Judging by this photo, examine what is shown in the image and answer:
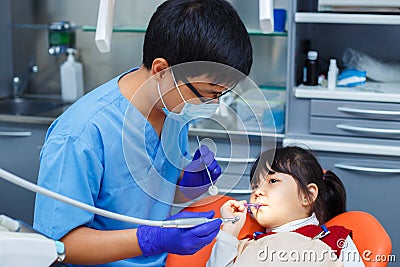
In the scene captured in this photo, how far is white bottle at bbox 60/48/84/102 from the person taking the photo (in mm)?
3174

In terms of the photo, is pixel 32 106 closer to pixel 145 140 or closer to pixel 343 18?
pixel 343 18

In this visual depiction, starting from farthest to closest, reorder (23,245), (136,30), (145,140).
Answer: (136,30) → (145,140) → (23,245)

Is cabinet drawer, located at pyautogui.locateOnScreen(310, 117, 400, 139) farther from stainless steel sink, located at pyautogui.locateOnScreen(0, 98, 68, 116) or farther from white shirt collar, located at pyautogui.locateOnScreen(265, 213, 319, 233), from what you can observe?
stainless steel sink, located at pyautogui.locateOnScreen(0, 98, 68, 116)

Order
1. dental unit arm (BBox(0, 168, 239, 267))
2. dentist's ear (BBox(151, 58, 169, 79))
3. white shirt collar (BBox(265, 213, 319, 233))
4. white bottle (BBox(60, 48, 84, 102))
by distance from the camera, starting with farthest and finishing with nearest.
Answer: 1. white bottle (BBox(60, 48, 84, 102))
2. white shirt collar (BBox(265, 213, 319, 233))
3. dentist's ear (BBox(151, 58, 169, 79))
4. dental unit arm (BBox(0, 168, 239, 267))

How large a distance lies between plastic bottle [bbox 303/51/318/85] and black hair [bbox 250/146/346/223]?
822 mm

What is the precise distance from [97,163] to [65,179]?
83 mm

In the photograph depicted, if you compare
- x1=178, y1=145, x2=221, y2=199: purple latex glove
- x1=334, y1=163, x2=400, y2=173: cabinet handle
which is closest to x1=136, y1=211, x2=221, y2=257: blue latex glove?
x1=178, y1=145, x2=221, y2=199: purple latex glove

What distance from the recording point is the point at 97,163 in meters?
1.45

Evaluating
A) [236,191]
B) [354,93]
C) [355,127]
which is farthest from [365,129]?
[236,191]

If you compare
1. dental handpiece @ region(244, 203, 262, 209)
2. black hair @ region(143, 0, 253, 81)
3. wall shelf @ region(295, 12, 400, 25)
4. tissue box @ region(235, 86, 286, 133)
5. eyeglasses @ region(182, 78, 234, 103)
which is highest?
black hair @ region(143, 0, 253, 81)

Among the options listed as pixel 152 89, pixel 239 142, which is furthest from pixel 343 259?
pixel 152 89

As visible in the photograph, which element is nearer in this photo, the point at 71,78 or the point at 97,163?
the point at 97,163

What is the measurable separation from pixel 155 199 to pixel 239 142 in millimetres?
307

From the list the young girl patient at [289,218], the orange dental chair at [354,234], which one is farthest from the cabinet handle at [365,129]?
the orange dental chair at [354,234]
